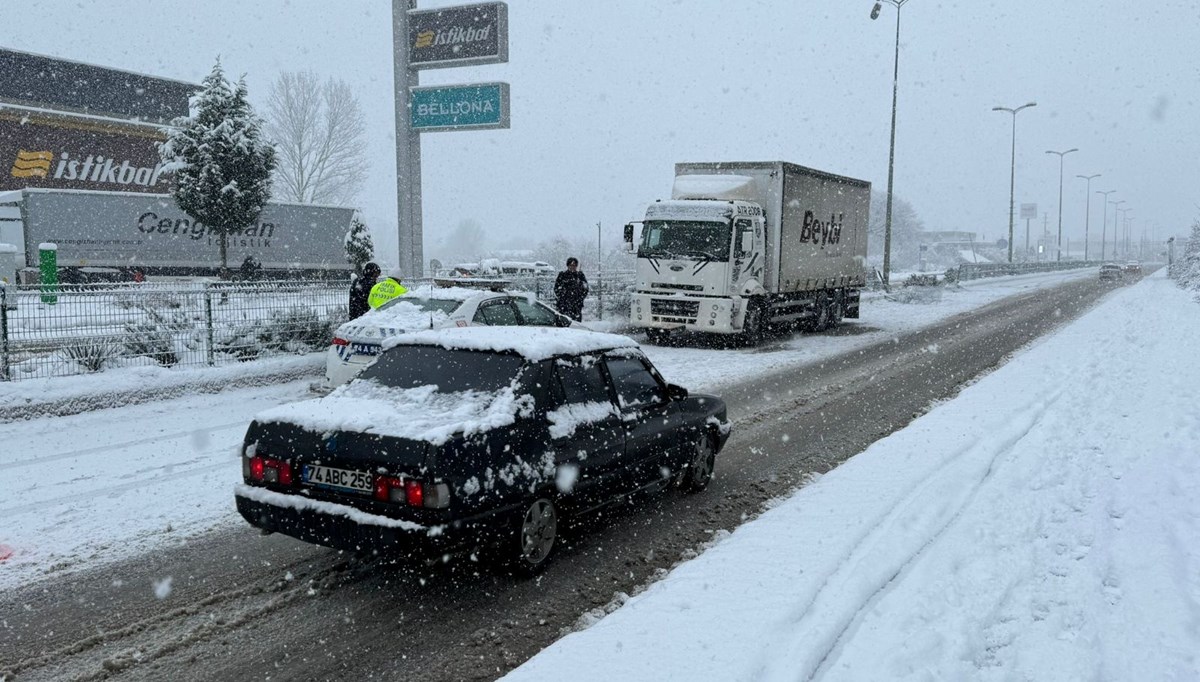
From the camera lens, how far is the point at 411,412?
200 inches

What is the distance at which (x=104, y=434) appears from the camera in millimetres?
9297

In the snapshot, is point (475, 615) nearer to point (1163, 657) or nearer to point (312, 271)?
point (1163, 657)

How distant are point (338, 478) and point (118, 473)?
407 cm

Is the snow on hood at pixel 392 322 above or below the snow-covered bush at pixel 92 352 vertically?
above

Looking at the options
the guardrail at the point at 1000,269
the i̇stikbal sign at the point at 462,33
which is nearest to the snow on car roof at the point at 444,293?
the i̇stikbal sign at the point at 462,33

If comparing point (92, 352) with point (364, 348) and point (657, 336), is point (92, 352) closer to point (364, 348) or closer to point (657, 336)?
point (364, 348)

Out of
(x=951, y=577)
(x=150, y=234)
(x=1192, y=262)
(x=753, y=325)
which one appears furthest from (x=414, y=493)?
(x=1192, y=262)

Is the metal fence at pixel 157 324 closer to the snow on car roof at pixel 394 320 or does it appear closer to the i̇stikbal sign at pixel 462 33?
the snow on car roof at pixel 394 320

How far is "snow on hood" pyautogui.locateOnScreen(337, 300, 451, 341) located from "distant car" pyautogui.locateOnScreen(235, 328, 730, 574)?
423 centimetres

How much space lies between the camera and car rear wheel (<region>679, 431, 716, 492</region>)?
23.1 ft

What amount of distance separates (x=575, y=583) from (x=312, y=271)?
107 ft

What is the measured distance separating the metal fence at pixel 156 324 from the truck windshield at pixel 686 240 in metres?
6.71

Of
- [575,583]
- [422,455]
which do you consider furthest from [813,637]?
[422,455]

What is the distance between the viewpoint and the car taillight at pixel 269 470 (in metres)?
4.95
